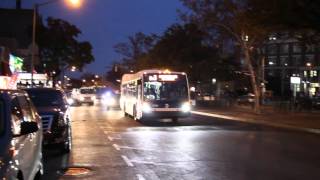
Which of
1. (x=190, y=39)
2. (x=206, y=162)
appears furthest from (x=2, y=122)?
(x=190, y=39)

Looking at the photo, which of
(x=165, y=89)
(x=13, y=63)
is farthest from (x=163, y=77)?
(x=13, y=63)

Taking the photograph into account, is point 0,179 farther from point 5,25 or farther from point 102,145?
point 5,25

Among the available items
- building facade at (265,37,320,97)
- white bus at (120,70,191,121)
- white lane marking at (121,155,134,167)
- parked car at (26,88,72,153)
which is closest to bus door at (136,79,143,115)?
white bus at (120,70,191,121)

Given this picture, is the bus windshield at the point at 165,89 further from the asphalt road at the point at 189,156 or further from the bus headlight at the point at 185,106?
the asphalt road at the point at 189,156

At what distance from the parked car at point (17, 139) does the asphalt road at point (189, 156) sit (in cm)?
309

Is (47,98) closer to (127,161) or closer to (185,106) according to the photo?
(127,161)

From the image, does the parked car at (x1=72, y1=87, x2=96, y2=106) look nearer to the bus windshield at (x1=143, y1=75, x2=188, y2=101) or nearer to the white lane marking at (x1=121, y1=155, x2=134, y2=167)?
the bus windshield at (x1=143, y1=75, x2=188, y2=101)

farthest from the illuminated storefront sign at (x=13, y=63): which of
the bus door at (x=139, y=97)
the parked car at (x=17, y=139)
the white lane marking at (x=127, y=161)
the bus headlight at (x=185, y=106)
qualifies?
the parked car at (x=17, y=139)

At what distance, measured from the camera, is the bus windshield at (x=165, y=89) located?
31812mm

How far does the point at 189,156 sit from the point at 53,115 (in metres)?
3.78

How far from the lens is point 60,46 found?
78.8 metres

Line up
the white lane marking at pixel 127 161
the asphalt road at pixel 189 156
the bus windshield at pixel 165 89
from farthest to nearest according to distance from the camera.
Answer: the bus windshield at pixel 165 89 < the white lane marking at pixel 127 161 < the asphalt road at pixel 189 156

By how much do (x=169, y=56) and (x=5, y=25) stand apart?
833 inches

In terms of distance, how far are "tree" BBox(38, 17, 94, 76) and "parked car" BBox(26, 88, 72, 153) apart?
193ft
